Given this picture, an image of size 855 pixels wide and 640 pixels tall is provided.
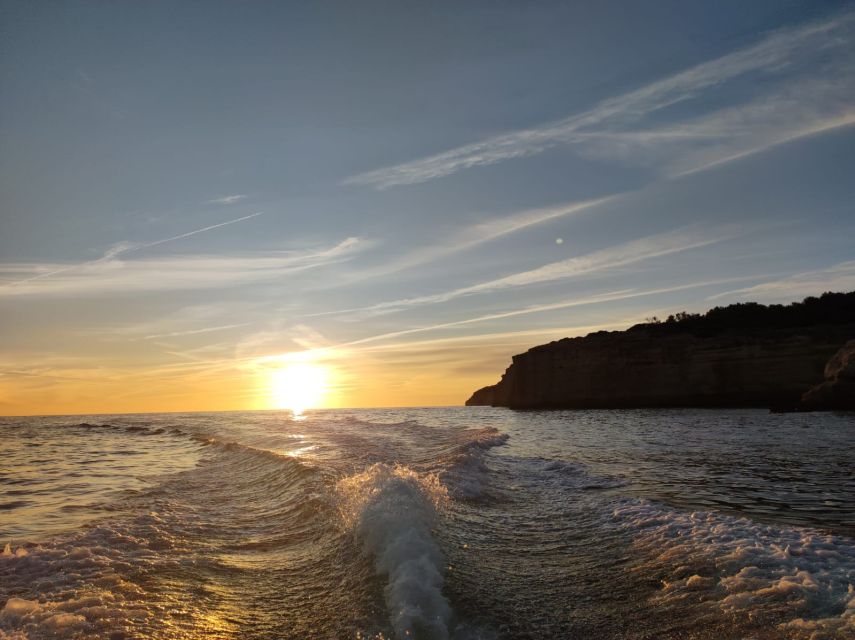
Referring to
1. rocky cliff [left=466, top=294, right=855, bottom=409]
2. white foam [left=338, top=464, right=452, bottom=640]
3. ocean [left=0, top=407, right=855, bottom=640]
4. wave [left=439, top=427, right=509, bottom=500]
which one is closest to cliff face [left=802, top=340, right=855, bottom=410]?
rocky cliff [left=466, top=294, right=855, bottom=409]

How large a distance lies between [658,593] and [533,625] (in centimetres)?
174

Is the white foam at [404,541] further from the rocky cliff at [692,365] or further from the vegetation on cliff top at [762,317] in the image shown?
the vegetation on cliff top at [762,317]

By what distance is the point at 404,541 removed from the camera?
7129mm

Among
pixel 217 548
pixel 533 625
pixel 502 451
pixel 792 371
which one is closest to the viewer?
pixel 533 625

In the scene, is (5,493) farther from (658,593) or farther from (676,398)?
(676,398)

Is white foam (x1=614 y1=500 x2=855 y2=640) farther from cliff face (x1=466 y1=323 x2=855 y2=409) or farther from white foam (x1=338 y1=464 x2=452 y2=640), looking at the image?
cliff face (x1=466 y1=323 x2=855 y2=409)

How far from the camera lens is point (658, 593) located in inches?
215

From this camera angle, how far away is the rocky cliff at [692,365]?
4856 centimetres

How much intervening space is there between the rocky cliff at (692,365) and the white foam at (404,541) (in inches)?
1656

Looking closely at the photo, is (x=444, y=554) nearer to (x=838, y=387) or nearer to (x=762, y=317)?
(x=838, y=387)

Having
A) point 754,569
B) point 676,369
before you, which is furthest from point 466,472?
A: point 676,369

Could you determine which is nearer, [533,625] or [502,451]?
[533,625]

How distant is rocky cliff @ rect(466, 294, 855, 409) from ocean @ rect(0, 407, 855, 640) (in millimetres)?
38147

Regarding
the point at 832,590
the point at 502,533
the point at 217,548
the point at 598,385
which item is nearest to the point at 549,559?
the point at 502,533
